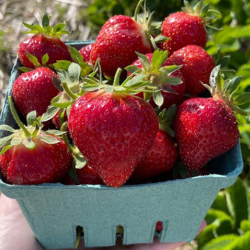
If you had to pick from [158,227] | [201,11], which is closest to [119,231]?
[158,227]

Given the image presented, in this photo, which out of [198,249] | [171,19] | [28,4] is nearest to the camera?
[171,19]

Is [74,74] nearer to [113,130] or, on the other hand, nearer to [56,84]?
[56,84]

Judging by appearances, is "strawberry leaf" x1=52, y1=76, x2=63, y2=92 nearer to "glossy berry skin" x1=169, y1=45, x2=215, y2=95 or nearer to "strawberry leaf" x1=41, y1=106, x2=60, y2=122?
"strawberry leaf" x1=41, y1=106, x2=60, y2=122

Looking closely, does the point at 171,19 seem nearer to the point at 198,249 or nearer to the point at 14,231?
the point at 14,231

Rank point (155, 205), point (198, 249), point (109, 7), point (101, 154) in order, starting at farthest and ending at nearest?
point (109, 7), point (198, 249), point (155, 205), point (101, 154)

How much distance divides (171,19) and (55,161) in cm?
45

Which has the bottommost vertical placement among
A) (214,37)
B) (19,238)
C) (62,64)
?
(19,238)

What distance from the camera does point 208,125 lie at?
28.6 inches

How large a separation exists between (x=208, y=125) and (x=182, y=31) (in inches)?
11.0

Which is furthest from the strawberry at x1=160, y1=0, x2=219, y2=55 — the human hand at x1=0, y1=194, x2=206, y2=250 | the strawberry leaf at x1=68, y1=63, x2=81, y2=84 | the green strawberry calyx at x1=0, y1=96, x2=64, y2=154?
the human hand at x1=0, y1=194, x2=206, y2=250

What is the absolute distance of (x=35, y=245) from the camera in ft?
3.09

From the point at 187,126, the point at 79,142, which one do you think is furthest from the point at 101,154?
the point at 187,126

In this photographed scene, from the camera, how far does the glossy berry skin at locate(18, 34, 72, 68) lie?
92 centimetres

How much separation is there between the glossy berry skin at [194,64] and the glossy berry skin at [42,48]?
281 millimetres
